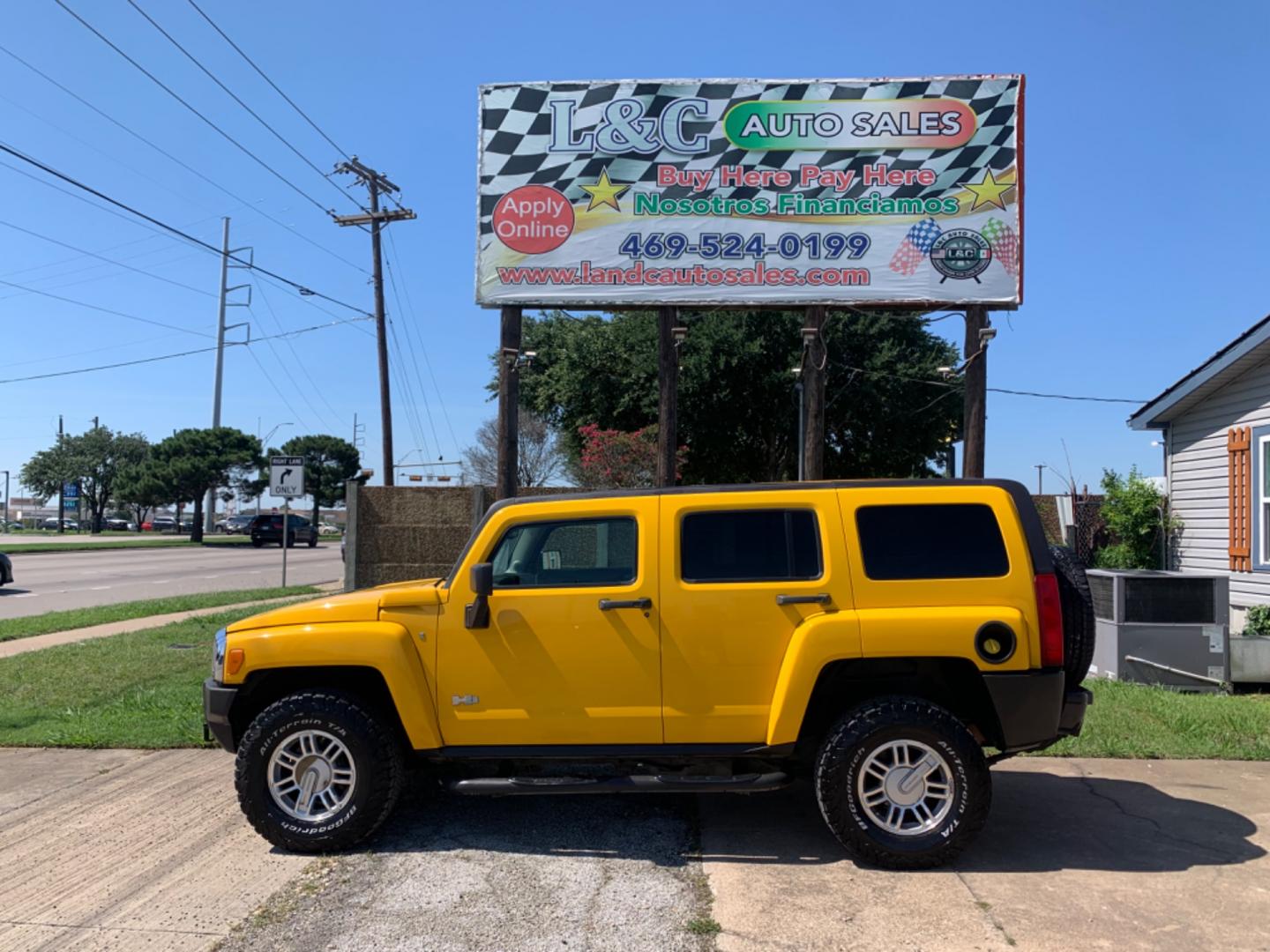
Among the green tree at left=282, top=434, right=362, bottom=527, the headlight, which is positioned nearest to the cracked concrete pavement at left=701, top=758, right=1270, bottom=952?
the headlight

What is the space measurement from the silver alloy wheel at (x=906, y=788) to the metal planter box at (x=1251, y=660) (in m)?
5.78

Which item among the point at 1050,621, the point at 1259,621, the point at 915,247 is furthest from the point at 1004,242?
the point at 1050,621

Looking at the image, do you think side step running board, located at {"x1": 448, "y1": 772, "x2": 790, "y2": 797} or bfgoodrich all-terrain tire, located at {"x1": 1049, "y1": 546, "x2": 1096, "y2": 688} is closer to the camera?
side step running board, located at {"x1": 448, "y1": 772, "x2": 790, "y2": 797}

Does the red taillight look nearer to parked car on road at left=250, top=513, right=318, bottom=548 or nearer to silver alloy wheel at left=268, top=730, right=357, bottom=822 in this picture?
silver alloy wheel at left=268, top=730, right=357, bottom=822

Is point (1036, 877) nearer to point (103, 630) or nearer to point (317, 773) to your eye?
point (317, 773)

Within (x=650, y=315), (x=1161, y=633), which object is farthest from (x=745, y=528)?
(x=650, y=315)

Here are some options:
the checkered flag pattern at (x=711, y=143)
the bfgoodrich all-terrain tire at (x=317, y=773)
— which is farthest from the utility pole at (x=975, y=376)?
the bfgoodrich all-terrain tire at (x=317, y=773)

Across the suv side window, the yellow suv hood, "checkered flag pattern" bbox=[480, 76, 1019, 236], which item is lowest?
the yellow suv hood

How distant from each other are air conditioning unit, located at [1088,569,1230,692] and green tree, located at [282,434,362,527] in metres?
69.5

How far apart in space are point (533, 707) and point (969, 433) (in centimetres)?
793

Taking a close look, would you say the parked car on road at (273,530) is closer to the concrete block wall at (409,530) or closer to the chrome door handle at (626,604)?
the concrete block wall at (409,530)

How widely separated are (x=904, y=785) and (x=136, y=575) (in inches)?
1030

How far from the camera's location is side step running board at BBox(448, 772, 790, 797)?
479cm

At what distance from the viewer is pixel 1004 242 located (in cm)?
1096
